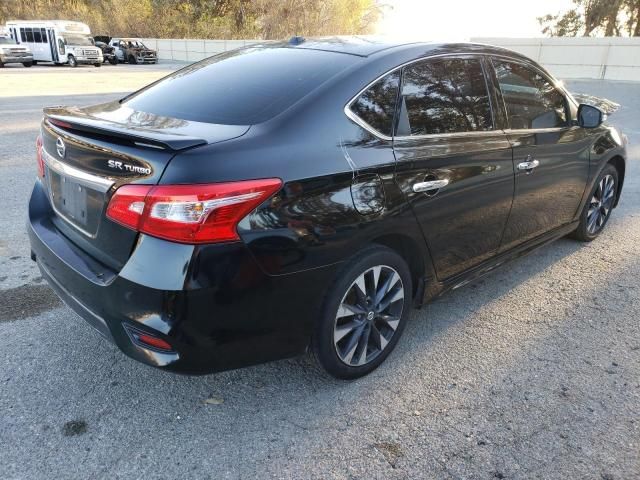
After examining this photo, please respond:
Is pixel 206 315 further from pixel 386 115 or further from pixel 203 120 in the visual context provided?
pixel 386 115

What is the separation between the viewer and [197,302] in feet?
6.66

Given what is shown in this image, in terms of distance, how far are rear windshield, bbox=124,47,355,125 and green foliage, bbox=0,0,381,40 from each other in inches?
1546

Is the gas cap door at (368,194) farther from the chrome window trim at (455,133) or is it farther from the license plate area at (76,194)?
the license plate area at (76,194)

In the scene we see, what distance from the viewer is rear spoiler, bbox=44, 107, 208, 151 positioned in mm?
2064

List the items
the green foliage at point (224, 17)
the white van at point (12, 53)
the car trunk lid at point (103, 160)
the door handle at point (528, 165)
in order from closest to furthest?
the car trunk lid at point (103, 160), the door handle at point (528, 165), the white van at point (12, 53), the green foliage at point (224, 17)

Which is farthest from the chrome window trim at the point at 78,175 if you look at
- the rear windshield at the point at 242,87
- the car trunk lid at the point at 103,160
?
the rear windshield at the point at 242,87

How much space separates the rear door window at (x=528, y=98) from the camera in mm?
3371

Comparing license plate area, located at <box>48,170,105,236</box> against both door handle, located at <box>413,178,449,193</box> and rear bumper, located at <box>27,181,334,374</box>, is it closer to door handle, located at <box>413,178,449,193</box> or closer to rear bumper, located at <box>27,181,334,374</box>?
rear bumper, located at <box>27,181,334,374</box>

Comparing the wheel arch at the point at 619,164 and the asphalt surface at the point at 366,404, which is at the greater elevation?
the wheel arch at the point at 619,164

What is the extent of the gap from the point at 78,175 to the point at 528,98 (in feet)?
9.59

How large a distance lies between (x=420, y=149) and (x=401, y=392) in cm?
128

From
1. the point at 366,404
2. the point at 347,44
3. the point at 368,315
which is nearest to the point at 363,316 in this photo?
the point at 368,315

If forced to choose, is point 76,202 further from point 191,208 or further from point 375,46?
point 375,46

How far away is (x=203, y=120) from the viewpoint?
2.46 metres
